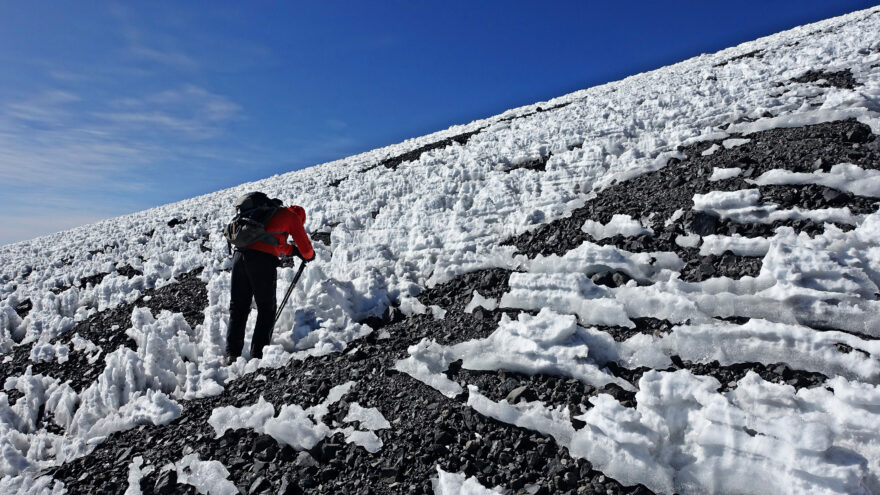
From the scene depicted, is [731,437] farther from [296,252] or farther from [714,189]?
[296,252]

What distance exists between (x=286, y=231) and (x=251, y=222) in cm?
54

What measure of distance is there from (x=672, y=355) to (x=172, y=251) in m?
12.8

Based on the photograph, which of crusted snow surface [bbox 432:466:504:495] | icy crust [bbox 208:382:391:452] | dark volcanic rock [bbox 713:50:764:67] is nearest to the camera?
crusted snow surface [bbox 432:466:504:495]

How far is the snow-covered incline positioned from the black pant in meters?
0.27

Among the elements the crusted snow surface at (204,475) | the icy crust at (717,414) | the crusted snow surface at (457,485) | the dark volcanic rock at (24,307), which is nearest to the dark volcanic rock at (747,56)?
the icy crust at (717,414)

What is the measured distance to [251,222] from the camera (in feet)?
22.4

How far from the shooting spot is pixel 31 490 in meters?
4.54

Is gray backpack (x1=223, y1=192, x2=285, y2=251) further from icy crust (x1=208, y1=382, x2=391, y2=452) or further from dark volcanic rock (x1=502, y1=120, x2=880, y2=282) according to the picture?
dark volcanic rock (x1=502, y1=120, x2=880, y2=282)

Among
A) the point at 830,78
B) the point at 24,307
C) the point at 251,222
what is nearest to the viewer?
the point at 251,222

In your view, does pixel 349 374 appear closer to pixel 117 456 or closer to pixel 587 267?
pixel 117 456

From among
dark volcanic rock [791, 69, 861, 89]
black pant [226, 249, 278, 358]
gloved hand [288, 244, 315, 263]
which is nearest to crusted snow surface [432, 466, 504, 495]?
black pant [226, 249, 278, 358]

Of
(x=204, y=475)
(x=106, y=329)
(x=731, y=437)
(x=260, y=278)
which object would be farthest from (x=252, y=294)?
(x=731, y=437)

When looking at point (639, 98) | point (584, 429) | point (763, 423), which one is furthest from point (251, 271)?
→ point (639, 98)

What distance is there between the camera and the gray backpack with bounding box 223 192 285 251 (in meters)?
6.82
